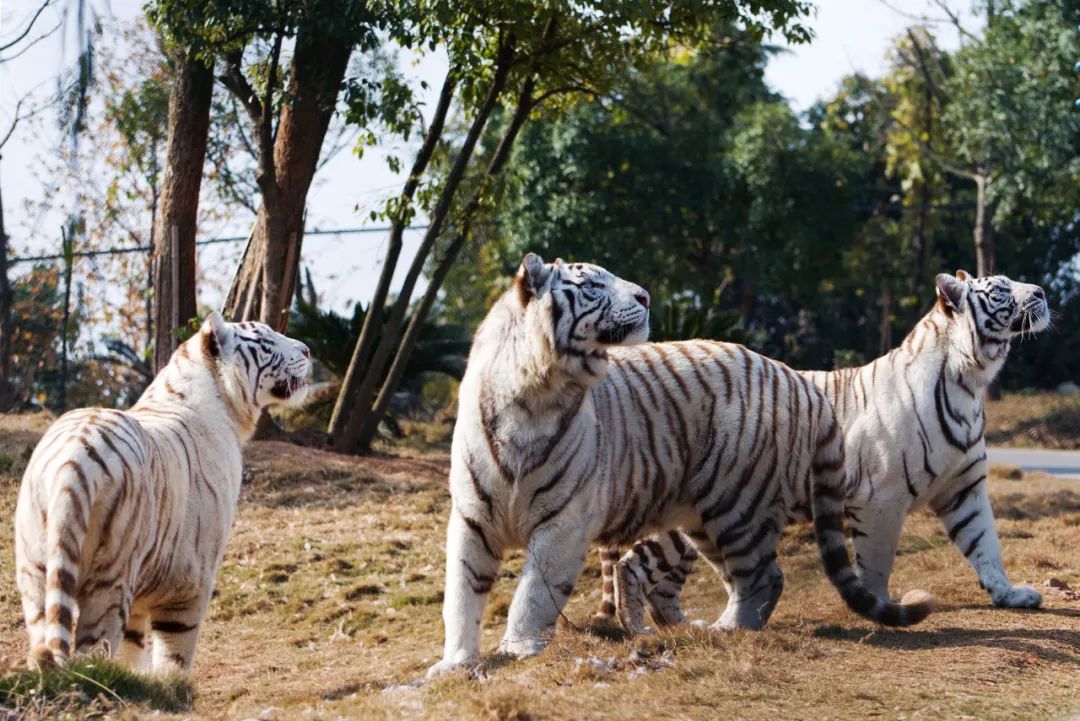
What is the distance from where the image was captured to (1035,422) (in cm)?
2203

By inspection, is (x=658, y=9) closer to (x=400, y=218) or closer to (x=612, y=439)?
(x=400, y=218)

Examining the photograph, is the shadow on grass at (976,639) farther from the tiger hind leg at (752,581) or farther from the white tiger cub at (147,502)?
the white tiger cub at (147,502)

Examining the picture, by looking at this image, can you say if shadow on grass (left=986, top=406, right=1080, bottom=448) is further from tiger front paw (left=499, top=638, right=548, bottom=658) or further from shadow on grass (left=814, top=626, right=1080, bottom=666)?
tiger front paw (left=499, top=638, right=548, bottom=658)

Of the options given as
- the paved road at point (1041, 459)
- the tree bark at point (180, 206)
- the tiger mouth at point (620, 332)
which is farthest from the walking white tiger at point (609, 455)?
the paved road at point (1041, 459)

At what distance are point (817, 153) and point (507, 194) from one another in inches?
580

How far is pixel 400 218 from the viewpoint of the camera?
38.1 ft

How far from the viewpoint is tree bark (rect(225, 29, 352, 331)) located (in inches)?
447

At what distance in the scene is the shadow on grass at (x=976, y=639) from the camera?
534cm

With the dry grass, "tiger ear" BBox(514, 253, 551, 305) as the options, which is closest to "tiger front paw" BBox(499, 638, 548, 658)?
"tiger ear" BBox(514, 253, 551, 305)

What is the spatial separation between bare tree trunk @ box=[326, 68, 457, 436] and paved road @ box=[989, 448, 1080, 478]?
7.85 metres

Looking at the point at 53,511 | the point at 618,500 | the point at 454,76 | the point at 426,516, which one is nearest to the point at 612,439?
the point at 618,500

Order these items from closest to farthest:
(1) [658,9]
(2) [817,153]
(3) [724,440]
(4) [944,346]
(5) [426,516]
Answer: (3) [724,440] → (4) [944,346] → (5) [426,516] → (1) [658,9] → (2) [817,153]

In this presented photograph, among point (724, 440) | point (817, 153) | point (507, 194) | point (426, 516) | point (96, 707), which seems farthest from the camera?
point (817, 153)

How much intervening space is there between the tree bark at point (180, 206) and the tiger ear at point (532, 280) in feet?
22.1
